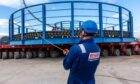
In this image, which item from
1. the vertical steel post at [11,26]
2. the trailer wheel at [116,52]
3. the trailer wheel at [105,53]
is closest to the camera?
the trailer wheel at [105,53]

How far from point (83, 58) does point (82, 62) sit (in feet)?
0.21

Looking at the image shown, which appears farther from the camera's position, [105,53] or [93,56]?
[105,53]

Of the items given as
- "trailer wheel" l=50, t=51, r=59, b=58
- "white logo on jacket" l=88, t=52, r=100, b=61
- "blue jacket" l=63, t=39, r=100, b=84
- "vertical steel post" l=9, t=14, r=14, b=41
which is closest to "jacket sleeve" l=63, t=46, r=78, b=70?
"blue jacket" l=63, t=39, r=100, b=84

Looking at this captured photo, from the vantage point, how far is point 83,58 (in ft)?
14.8

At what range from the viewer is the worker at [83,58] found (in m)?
4.47

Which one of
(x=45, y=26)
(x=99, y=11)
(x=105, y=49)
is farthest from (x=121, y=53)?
(x=45, y=26)

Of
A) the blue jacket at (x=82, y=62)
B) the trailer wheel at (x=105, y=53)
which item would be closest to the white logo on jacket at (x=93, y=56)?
the blue jacket at (x=82, y=62)

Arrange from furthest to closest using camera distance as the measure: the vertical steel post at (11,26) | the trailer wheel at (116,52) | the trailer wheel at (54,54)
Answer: the vertical steel post at (11,26), the trailer wheel at (116,52), the trailer wheel at (54,54)

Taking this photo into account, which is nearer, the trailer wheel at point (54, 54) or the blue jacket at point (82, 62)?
the blue jacket at point (82, 62)

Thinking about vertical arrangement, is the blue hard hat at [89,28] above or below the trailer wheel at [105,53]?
above

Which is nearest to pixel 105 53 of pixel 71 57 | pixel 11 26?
pixel 11 26

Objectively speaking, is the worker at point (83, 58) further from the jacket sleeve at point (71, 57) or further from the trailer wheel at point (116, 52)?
the trailer wheel at point (116, 52)

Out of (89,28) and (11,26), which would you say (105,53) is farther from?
(89,28)

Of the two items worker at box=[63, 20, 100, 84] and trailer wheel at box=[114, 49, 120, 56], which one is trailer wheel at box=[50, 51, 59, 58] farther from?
worker at box=[63, 20, 100, 84]
